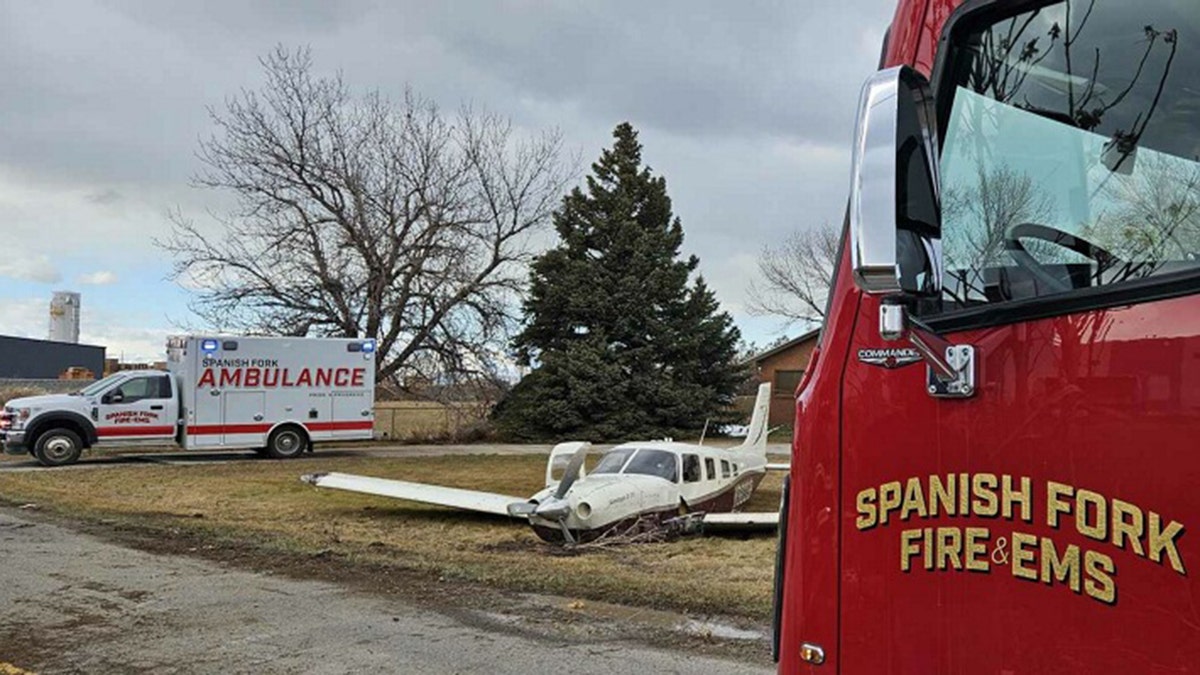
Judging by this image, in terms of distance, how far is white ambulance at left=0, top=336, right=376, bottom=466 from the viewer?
22375mm

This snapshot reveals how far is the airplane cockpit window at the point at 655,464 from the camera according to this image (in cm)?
1412

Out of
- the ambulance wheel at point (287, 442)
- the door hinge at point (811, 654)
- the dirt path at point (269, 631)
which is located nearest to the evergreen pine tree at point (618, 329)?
the ambulance wheel at point (287, 442)

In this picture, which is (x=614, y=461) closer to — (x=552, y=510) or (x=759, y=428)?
(x=552, y=510)

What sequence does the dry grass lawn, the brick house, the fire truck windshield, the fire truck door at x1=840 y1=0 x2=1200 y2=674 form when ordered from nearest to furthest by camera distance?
the fire truck door at x1=840 y1=0 x2=1200 y2=674
the fire truck windshield
the dry grass lawn
the brick house

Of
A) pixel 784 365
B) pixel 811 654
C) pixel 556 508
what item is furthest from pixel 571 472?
pixel 784 365

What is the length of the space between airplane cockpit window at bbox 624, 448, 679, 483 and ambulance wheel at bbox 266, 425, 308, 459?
534 inches

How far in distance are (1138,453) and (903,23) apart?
1.10m

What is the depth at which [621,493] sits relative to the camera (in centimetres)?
1315

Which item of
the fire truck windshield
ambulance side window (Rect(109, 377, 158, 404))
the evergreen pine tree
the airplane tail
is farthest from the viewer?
the evergreen pine tree

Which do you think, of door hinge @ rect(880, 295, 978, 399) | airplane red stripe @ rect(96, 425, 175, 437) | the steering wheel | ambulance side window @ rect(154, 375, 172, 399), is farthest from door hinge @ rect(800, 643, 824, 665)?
ambulance side window @ rect(154, 375, 172, 399)

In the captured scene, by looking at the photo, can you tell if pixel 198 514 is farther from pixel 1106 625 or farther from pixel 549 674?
pixel 1106 625

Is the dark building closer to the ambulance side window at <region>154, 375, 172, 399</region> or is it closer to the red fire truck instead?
the ambulance side window at <region>154, 375, 172, 399</region>

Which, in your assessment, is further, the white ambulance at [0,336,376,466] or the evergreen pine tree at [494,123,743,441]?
the evergreen pine tree at [494,123,743,441]

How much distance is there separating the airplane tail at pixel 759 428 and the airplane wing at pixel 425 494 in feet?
16.6
